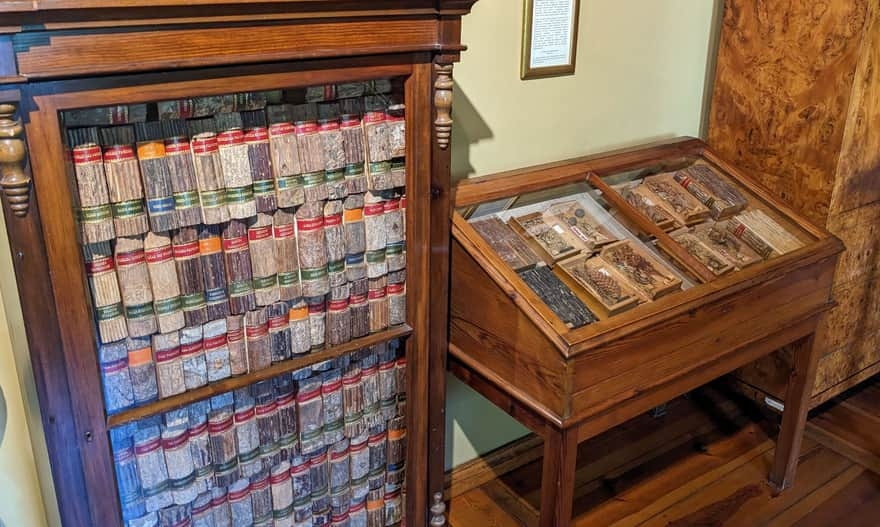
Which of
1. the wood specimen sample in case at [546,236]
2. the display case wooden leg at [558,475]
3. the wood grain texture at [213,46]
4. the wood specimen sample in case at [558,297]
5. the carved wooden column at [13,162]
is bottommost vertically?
the display case wooden leg at [558,475]

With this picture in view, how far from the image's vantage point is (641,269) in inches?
83.4

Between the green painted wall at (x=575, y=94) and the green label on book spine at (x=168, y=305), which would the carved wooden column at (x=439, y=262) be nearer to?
the green painted wall at (x=575, y=94)

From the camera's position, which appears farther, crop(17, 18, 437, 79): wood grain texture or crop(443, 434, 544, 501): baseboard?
crop(443, 434, 544, 501): baseboard

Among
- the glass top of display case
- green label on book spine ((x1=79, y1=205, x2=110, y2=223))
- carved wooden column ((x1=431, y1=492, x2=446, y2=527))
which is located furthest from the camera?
carved wooden column ((x1=431, y1=492, x2=446, y2=527))

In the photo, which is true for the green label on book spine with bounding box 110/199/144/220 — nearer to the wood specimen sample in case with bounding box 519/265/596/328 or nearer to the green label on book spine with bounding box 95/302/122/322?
the green label on book spine with bounding box 95/302/122/322

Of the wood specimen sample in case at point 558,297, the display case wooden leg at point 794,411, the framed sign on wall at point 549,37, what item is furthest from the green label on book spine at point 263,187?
the display case wooden leg at point 794,411

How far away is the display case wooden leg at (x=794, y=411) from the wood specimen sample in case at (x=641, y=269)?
0.75m

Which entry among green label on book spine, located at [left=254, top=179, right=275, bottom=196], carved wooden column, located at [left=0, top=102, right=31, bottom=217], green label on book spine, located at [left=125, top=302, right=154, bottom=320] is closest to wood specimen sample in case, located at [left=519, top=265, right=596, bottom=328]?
green label on book spine, located at [left=254, top=179, right=275, bottom=196]

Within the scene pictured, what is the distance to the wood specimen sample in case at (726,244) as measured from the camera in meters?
2.28

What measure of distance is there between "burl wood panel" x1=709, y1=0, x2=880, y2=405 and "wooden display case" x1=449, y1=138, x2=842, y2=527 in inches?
9.3

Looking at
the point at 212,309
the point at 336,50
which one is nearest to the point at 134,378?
the point at 212,309

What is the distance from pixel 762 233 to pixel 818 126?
49 centimetres

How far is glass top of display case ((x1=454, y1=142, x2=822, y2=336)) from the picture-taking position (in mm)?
1998

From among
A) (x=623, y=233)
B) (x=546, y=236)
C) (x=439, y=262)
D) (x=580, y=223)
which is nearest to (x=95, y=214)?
(x=439, y=262)
